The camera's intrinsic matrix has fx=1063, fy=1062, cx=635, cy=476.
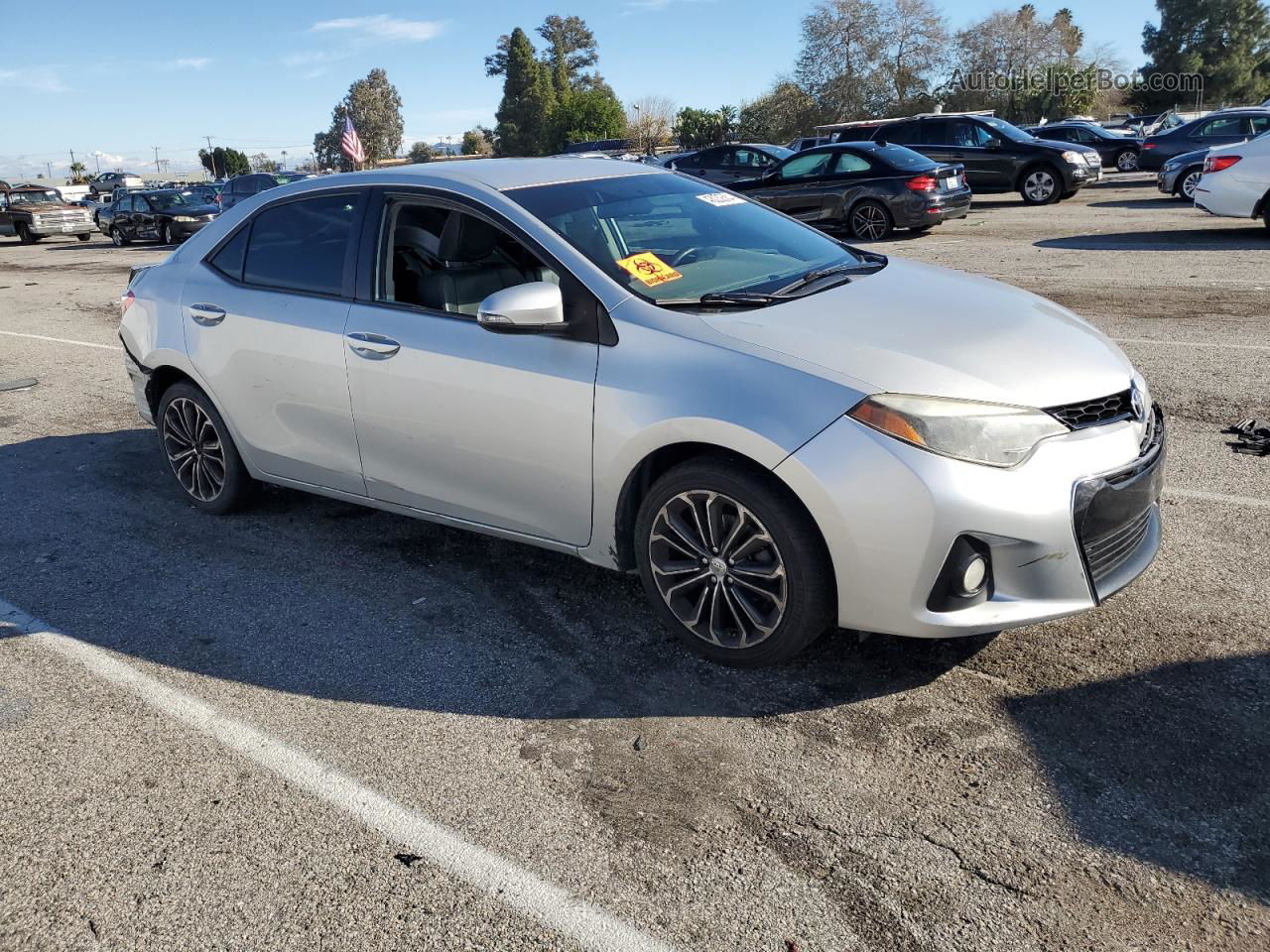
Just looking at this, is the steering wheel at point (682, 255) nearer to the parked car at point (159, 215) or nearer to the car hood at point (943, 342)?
the car hood at point (943, 342)

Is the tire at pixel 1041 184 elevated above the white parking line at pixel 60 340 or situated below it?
above

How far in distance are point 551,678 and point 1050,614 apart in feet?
5.40

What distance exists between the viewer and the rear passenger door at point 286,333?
15.1ft

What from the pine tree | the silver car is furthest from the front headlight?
the pine tree

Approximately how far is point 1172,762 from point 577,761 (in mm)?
1693

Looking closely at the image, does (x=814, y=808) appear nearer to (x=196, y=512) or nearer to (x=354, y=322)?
(x=354, y=322)

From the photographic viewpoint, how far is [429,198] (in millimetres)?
4398

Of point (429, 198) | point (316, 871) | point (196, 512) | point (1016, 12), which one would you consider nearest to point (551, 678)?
point (316, 871)

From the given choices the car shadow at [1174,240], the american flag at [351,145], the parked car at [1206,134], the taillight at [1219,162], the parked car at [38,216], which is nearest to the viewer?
the taillight at [1219,162]

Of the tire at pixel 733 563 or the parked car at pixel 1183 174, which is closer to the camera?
the tire at pixel 733 563

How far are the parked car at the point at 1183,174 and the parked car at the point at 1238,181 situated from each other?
15.2ft

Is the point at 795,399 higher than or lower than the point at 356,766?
higher

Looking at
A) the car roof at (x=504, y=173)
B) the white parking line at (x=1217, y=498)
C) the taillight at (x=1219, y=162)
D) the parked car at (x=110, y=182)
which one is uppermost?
the car roof at (x=504, y=173)

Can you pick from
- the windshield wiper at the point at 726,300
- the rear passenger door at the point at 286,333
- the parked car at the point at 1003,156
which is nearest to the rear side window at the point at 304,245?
the rear passenger door at the point at 286,333
